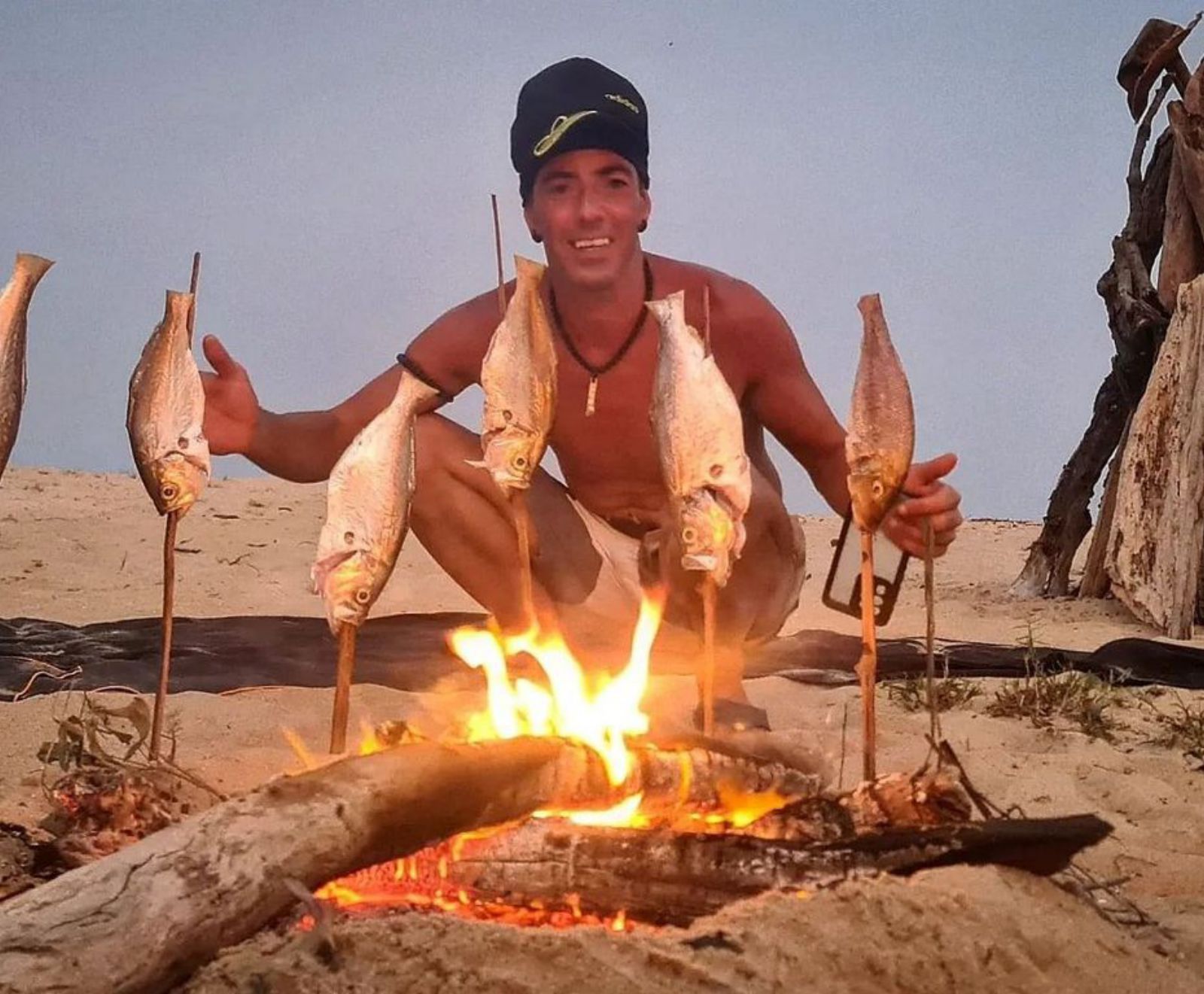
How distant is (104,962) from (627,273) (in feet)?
9.86

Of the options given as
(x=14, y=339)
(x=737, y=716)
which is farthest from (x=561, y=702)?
(x=14, y=339)

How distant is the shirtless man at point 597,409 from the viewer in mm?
3850

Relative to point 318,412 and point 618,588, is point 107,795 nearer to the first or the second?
point 318,412

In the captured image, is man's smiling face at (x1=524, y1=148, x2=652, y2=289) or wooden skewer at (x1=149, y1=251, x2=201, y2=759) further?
man's smiling face at (x1=524, y1=148, x2=652, y2=289)

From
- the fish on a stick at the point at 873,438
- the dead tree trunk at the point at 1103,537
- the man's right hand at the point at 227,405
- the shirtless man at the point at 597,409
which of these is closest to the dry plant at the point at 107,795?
the man's right hand at the point at 227,405

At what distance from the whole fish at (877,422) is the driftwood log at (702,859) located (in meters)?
0.68

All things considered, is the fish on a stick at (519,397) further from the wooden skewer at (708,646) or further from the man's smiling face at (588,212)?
the man's smiling face at (588,212)

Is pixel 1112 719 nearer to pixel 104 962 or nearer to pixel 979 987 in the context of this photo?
pixel 979 987

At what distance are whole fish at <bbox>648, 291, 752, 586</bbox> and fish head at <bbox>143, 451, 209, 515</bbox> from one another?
3.36ft

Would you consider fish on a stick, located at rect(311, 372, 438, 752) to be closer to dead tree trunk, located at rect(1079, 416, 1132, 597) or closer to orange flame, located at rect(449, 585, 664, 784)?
orange flame, located at rect(449, 585, 664, 784)

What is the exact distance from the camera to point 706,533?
242 centimetres

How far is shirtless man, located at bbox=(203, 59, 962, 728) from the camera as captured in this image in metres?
3.85

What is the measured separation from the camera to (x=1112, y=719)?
154 inches

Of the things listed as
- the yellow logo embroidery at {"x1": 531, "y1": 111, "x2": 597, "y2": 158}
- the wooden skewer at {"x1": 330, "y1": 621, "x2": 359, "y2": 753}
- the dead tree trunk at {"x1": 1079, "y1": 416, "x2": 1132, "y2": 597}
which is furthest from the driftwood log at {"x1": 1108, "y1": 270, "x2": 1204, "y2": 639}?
the wooden skewer at {"x1": 330, "y1": 621, "x2": 359, "y2": 753}
